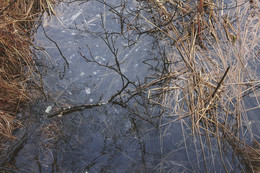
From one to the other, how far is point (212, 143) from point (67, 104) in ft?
3.02

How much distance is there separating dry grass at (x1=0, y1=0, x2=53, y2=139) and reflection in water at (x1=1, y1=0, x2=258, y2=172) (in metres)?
0.10

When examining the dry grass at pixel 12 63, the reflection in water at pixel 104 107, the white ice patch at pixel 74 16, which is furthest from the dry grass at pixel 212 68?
the dry grass at pixel 12 63

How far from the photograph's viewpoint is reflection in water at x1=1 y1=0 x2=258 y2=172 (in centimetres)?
134

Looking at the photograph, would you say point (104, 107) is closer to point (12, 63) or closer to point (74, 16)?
point (12, 63)

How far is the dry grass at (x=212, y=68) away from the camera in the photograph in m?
1.42

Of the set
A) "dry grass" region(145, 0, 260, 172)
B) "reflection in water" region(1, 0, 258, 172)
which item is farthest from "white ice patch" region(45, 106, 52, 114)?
"dry grass" region(145, 0, 260, 172)

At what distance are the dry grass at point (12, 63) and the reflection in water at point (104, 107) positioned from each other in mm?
104

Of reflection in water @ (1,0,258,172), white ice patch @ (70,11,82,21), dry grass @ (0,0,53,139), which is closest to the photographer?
reflection in water @ (1,0,258,172)

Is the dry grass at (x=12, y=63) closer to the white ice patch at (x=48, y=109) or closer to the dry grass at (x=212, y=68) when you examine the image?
the white ice patch at (x=48, y=109)

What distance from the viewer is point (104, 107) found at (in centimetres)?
153

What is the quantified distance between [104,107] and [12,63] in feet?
2.39

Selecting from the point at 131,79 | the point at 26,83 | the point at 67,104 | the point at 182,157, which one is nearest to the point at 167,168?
the point at 182,157

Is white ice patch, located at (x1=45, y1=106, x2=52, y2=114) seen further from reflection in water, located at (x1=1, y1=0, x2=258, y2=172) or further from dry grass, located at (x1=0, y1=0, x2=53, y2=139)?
dry grass, located at (x1=0, y1=0, x2=53, y2=139)

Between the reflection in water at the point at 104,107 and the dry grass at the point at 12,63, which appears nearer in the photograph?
the reflection in water at the point at 104,107
